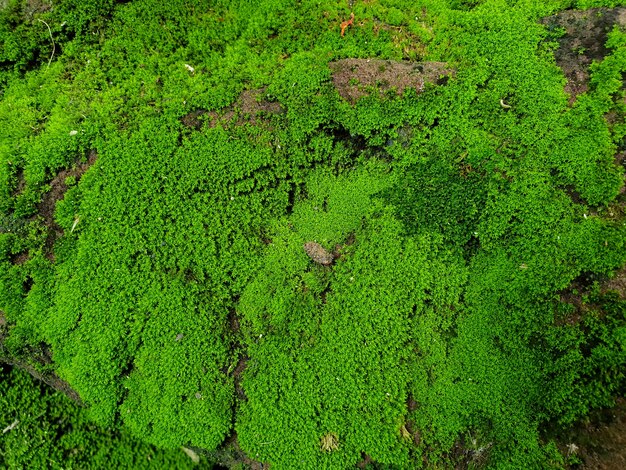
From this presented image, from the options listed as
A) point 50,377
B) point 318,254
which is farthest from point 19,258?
point 318,254

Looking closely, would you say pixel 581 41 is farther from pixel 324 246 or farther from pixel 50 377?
pixel 50 377

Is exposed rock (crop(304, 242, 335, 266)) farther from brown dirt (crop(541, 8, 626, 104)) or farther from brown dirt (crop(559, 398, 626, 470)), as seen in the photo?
brown dirt (crop(541, 8, 626, 104))

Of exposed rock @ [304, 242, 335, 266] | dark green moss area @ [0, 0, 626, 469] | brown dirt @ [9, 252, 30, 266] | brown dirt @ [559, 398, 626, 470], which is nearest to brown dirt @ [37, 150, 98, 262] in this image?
dark green moss area @ [0, 0, 626, 469]

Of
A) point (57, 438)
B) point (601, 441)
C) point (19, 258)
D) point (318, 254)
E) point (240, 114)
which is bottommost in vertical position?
point (57, 438)

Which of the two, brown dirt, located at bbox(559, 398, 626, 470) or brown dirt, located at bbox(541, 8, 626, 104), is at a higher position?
brown dirt, located at bbox(541, 8, 626, 104)

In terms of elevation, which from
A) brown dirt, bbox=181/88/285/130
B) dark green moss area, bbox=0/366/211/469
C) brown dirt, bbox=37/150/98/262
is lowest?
dark green moss area, bbox=0/366/211/469

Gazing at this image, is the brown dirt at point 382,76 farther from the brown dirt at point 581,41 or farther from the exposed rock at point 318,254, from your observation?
the exposed rock at point 318,254
